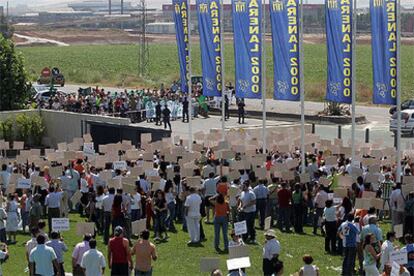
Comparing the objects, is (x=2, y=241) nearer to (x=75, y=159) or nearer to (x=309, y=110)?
(x=75, y=159)

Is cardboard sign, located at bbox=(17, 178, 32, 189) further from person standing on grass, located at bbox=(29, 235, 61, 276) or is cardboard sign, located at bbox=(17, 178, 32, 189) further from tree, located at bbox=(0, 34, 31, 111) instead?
tree, located at bbox=(0, 34, 31, 111)

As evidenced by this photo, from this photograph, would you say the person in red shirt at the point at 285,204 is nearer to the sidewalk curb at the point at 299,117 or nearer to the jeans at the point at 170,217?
the jeans at the point at 170,217

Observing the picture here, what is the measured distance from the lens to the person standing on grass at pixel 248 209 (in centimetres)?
2339

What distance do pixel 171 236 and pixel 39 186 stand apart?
371 cm

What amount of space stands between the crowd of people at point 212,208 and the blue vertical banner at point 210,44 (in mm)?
5470

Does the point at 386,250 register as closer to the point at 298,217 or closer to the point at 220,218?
the point at 220,218

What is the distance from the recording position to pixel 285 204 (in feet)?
80.5

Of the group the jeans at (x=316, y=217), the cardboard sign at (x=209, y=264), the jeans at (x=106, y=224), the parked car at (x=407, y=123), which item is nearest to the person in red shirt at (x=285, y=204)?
the jeans at (x=316, y=217)

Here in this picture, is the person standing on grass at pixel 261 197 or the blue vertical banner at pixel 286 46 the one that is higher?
the blue vertical banner at pixel 286 46

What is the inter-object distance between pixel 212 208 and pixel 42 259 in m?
8.02

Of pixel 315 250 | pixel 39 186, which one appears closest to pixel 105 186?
pixel 39 186

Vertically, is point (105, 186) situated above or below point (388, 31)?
below

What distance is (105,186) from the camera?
86.4ft

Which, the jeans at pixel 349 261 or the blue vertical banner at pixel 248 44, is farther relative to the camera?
the blue vertical banner at pixel 248 44
